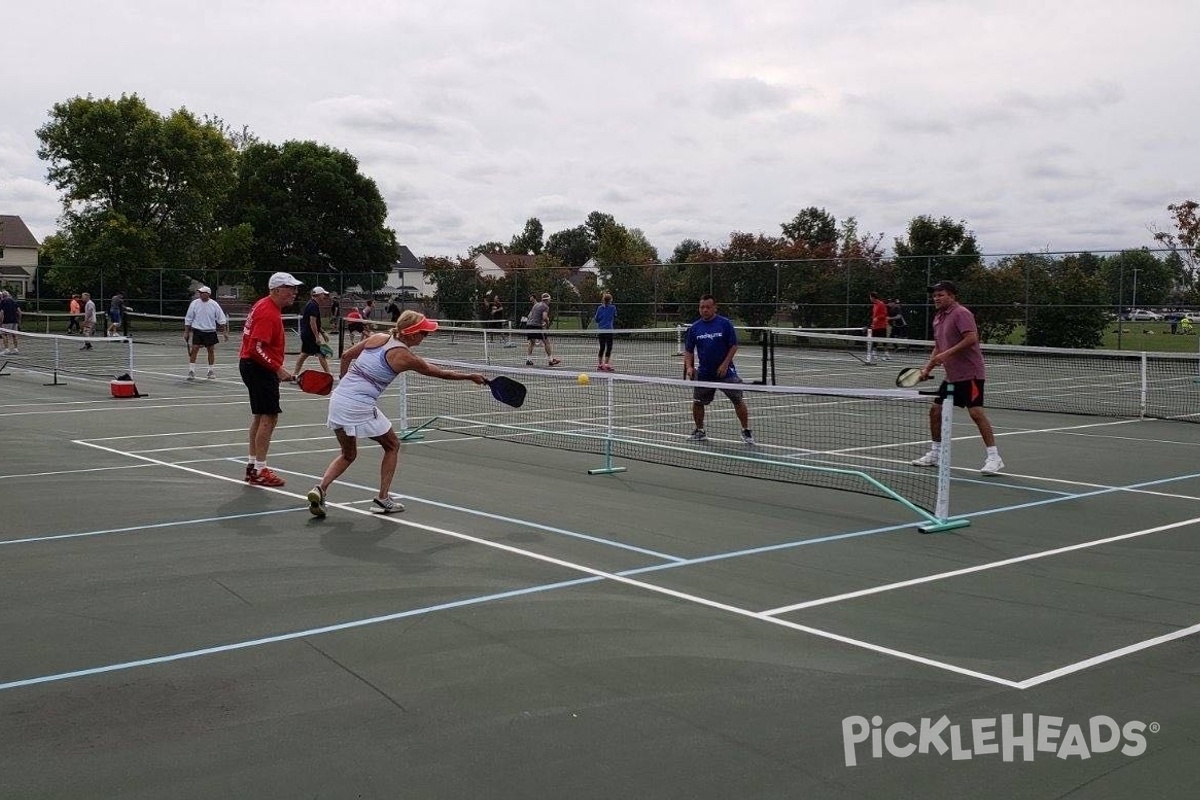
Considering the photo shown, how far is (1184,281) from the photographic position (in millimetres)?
33438

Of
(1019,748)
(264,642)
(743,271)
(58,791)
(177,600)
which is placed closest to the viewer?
(58,791)

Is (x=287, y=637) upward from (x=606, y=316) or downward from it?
downward

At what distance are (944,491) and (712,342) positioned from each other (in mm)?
5234

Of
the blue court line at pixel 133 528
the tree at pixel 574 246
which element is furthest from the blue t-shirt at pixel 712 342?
the tree at pixel 574 246

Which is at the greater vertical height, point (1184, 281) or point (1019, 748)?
point (1184, 281)

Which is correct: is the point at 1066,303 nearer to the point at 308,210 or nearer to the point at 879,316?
the point at 879,316

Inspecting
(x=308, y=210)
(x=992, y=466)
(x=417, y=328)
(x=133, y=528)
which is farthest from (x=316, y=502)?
(x=308, y=210)

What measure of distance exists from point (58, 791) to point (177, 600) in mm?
2650

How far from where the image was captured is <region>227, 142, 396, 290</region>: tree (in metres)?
64.8

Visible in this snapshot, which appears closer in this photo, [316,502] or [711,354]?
[316,502]

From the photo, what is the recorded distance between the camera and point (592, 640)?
5.95 metres

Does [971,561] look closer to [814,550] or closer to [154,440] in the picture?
[814,550]

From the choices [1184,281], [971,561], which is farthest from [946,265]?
[971,561]

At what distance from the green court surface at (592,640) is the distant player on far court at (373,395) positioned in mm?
376
